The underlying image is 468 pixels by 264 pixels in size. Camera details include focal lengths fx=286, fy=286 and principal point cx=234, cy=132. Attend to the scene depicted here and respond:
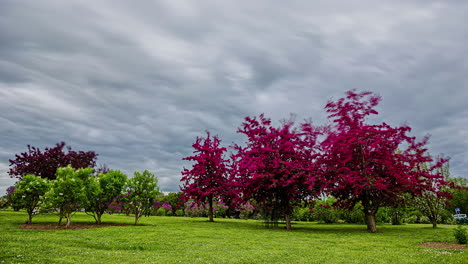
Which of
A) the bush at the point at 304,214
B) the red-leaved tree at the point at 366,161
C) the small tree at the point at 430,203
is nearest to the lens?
the red-leaved tree at the point at 366,161

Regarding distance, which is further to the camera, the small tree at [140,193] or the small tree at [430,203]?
the small tree at [430,203]

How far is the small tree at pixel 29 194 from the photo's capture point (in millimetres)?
22500

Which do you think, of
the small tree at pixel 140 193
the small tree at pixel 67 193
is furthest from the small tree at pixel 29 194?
the small tree at pixel 140 193

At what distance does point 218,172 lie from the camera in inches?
1241

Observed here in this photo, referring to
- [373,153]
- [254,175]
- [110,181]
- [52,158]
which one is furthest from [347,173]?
[52,158]

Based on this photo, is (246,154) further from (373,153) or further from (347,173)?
(373,153)

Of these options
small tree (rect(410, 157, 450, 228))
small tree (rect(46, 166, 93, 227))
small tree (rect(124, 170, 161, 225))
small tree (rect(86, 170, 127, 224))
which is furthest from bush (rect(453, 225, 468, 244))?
small tree (rect(46, 166, 93, 227))

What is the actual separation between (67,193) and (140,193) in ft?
18.0

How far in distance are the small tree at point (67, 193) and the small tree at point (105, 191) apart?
4.69ft

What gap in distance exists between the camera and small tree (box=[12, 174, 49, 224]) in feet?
73.8

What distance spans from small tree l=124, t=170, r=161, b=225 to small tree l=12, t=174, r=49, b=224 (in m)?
6.46

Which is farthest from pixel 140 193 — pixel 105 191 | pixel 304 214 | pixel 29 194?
pixel 304 214

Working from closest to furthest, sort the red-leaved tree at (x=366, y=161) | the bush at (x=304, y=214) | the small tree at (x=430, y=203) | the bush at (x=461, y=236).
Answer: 1. the bush at (x=461, y=236)
2. the red-leaved tree at (x=366, y=161)
3. the small tree at (x=430, y=203)
4. the bush at (x=304, y=214)

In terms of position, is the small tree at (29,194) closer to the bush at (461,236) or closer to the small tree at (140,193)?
the small tree at (140,193)
